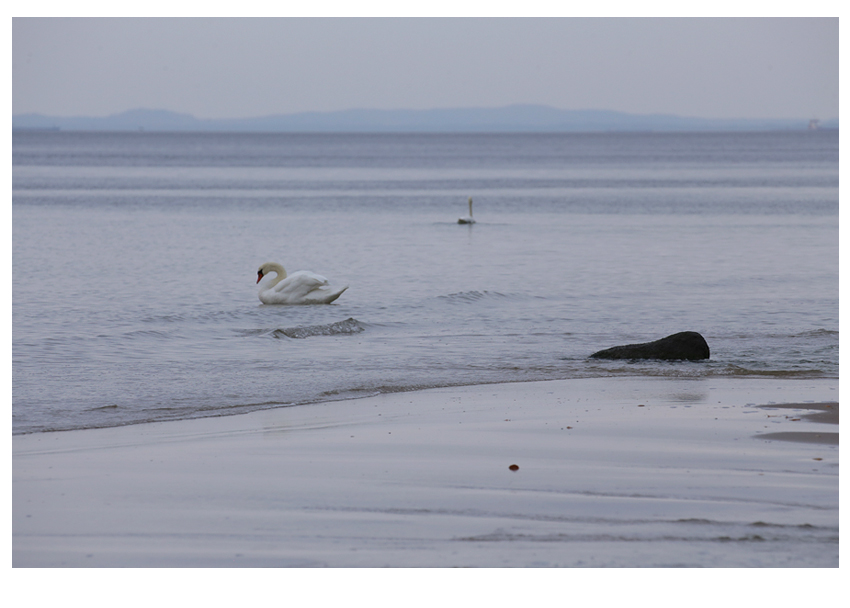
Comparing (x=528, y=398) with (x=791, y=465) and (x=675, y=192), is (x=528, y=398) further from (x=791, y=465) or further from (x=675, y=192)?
(x=675, y=192)

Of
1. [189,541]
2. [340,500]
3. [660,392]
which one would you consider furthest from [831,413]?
[189,541]

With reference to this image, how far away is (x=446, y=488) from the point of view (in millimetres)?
5422

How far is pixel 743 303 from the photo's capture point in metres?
15.2

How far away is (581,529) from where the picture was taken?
4.73 meters

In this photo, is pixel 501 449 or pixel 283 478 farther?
pixel 501 449

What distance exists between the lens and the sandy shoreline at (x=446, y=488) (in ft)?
14.7

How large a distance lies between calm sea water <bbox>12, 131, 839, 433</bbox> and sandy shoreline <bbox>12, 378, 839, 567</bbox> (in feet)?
4.96

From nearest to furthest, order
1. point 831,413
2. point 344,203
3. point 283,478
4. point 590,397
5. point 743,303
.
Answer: point 283,478
point 831,413
point 590,397
point 743,303
point 344,203

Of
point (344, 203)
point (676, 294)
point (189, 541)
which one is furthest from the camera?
point (344, 203)

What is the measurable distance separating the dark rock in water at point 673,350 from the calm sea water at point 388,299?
19 centimetres

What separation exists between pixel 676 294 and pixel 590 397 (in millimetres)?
8878

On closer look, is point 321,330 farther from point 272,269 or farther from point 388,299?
point 272,269

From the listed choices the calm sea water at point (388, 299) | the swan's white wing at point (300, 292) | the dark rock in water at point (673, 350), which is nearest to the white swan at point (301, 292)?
the swan's white wing at point (300, 292)

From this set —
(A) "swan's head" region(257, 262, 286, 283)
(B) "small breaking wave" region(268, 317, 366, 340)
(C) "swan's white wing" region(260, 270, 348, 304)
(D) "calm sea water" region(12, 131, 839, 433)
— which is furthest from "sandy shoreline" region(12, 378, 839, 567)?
(A) "swan's head" region(257, 262, 286, 283)
